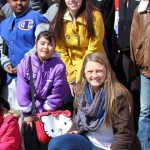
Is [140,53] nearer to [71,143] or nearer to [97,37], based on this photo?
[97,37]

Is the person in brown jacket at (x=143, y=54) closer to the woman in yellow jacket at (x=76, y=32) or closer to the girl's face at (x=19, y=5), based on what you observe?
the woman in yellow jacket at (x=76, y=32)

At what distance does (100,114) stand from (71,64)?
116cm

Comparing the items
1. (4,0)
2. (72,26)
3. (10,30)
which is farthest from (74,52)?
(4,0)

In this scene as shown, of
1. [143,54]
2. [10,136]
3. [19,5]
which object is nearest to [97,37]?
[143,54]

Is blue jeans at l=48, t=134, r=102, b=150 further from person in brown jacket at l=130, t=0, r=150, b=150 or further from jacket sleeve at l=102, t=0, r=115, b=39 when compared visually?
jacket sleeve at l=102, t=0, r=115, b=39

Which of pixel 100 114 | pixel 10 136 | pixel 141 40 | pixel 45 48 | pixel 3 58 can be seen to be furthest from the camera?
pixel 3 58

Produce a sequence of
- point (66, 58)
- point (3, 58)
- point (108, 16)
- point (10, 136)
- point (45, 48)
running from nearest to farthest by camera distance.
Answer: point (10, 136)
point (45, 48)
point (66, 58)
point (3, 58)
point (108, 16)

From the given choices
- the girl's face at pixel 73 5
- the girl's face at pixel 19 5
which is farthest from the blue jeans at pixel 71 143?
the girl's face at pixel 19 5

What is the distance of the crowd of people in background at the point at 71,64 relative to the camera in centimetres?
449

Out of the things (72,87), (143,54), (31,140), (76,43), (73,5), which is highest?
(73,5)

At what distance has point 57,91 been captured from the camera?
5.02 meters

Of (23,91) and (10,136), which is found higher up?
(23,91)

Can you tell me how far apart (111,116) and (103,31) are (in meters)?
1.27

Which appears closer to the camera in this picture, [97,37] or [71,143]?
[71,143]
